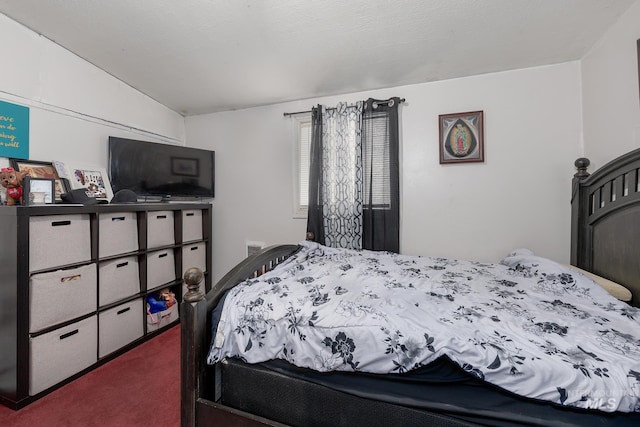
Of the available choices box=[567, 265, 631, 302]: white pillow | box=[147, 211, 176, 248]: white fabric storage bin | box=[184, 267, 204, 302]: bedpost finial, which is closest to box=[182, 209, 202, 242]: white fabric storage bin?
box=[147, 211, 176, 248]: white fabric storage bin

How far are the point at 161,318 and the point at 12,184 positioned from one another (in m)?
1.44

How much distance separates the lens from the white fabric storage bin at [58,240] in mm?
1668

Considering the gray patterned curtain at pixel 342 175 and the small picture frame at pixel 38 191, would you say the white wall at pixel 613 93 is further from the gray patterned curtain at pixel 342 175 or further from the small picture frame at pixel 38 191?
the small picture frame at pixel 38 191

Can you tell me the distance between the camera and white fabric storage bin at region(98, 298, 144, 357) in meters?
2.06

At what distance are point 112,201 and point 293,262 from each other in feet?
5.42

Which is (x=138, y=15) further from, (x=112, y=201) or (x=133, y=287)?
(x=133, y=287)

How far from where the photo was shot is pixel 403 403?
1.02m

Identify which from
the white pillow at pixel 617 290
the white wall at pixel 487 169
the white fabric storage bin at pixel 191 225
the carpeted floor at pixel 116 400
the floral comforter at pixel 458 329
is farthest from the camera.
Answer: the white fabric storage bin at pixel 191 225

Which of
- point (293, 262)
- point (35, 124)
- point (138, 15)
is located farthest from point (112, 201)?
point (293, 262)

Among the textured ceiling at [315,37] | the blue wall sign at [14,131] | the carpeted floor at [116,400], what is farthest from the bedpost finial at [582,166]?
the blue wall sign at [14,131]

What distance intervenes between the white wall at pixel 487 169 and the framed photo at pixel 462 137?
0.05 metres

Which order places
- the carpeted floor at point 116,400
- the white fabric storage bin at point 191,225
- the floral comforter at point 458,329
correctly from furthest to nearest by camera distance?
the white fabric storage bin at point 191,225
the carpeted floor at point 116,400
the floral comforter at point 458,329

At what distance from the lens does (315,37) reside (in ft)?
6.54

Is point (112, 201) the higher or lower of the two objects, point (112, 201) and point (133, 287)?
the higher
